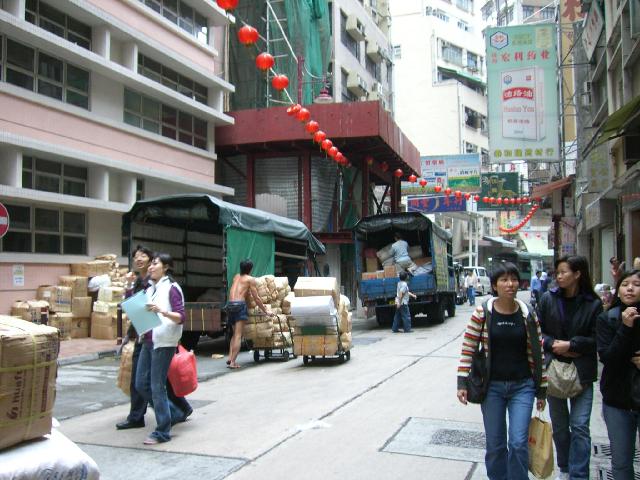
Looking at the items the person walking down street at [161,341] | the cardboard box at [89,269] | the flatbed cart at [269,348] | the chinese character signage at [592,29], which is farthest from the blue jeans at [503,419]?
the chinese character signage at [592,29]

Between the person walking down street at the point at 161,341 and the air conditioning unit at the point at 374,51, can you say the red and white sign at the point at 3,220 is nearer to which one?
the person walking down street at the point at 161,341

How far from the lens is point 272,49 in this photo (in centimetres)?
2597

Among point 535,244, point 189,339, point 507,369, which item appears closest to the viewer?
point 507,369

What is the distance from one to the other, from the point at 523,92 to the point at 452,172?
13.5 metres

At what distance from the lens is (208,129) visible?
22.9 metres

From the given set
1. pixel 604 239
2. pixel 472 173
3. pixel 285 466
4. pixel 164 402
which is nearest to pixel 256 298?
pixel 164 402

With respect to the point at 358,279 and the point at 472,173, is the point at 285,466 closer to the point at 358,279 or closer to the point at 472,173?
the point at 358,279

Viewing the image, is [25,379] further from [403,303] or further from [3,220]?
[403,303]

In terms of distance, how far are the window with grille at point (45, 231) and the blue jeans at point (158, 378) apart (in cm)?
1016

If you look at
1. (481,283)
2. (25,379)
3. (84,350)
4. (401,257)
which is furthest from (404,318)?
(481,283)

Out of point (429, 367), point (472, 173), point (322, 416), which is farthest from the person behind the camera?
point (472, 173)

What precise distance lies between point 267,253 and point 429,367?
4.92 metres

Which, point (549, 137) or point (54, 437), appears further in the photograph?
point (549, 137)

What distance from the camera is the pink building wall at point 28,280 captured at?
14.1 metres
